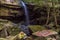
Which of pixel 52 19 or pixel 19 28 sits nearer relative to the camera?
pixel 19 28

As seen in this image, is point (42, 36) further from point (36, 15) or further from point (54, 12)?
point (36, 15)

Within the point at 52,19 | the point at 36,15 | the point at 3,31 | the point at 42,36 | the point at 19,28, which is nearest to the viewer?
the point at 42,36

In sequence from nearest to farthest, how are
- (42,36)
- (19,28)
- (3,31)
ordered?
(42,36) → (3,31) → (19,28)

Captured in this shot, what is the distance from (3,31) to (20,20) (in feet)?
8.54

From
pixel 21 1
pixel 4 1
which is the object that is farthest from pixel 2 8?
pixel 21 1

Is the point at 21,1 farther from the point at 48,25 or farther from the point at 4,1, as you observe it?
the point at 48,25

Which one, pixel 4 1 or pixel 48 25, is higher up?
pixel 4 1

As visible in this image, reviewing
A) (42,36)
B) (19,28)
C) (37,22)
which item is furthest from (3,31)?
(37,22)

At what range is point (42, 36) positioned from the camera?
275 inches

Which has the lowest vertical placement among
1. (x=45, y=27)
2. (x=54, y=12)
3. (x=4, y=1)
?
(x=45, y=27)

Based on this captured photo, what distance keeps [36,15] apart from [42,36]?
3321 millimetres

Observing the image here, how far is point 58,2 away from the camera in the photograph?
29.5 ft

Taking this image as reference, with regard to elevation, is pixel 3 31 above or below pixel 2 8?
below

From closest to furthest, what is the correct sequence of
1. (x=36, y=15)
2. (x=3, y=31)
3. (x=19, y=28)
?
(x=3, y=31), (x=19, y=28), (x=36, y=15)
